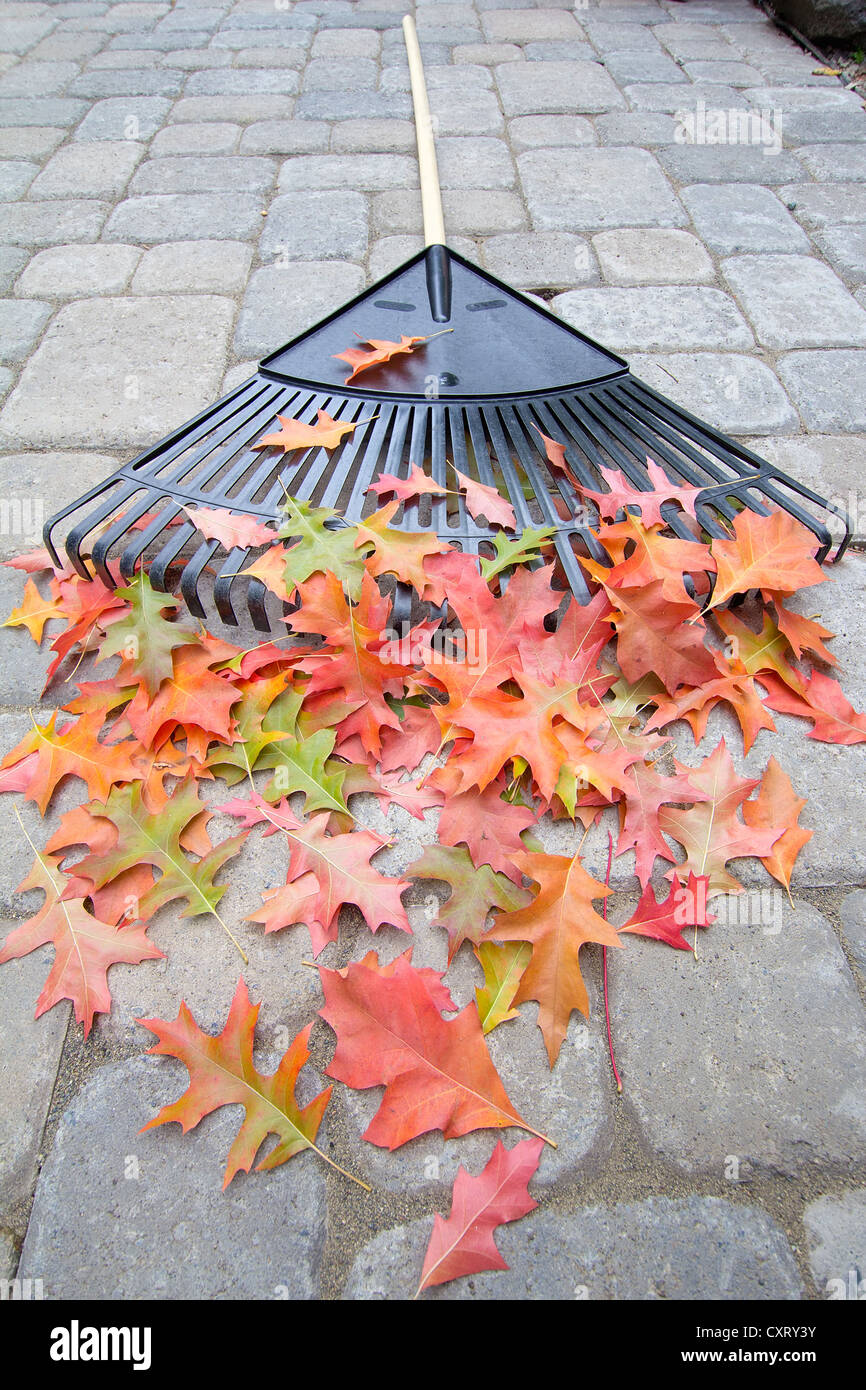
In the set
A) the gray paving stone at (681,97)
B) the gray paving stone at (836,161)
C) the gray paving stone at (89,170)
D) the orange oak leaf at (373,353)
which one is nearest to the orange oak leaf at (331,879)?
the orange oak leaf at (373,353)

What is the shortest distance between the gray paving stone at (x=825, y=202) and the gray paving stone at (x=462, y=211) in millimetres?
851

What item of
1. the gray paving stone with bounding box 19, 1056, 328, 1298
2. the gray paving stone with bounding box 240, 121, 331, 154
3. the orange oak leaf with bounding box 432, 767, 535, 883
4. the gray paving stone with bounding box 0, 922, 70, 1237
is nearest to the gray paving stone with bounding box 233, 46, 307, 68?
the gray paving stone with bounding box 240, 121, 331, 154

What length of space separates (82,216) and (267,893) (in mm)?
2465

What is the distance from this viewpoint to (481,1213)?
35.9 inches

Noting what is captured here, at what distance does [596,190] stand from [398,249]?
0.73m

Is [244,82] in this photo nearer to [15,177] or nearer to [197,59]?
[197,59]

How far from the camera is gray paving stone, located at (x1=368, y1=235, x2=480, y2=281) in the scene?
241 centimetres

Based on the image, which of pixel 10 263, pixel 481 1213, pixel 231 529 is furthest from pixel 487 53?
pixel 481 1213

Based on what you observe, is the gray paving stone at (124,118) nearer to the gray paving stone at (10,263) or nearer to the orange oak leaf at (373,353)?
the gray paving stone at (10,263)

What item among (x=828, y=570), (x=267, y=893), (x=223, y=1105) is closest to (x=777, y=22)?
(x=828, y=570)

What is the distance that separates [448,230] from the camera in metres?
2.54

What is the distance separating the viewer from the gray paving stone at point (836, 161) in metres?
2.77

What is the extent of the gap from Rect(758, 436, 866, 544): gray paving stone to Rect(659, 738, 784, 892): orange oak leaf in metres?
0.72

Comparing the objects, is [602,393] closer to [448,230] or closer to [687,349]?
[687,349]
